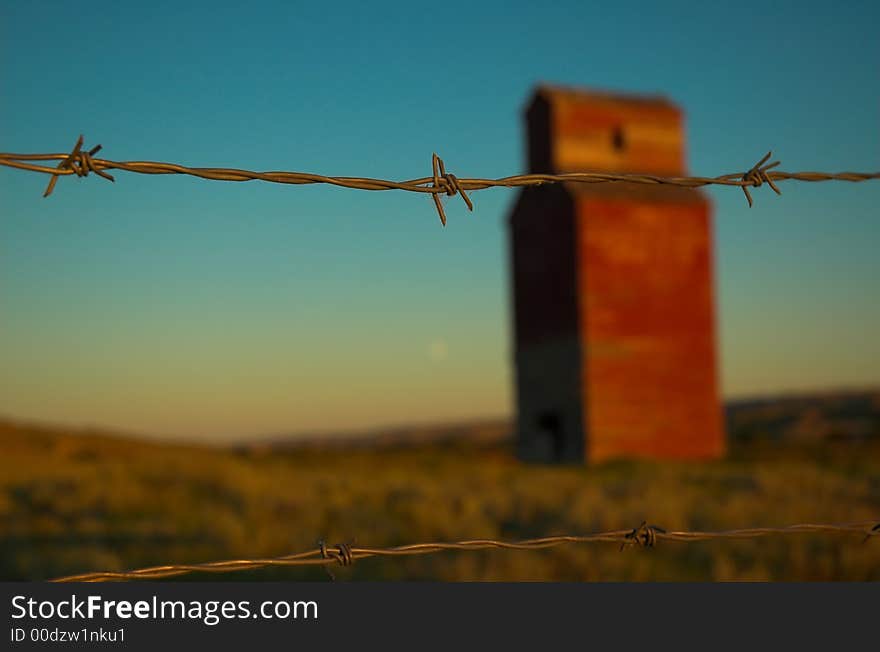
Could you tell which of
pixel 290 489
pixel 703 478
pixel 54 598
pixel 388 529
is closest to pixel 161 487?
pixel 290 489

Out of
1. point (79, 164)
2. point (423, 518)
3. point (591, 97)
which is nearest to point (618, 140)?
point (591, 97)

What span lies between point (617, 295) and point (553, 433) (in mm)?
4396

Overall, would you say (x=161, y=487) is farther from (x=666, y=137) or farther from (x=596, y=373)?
(x=666, y=137)

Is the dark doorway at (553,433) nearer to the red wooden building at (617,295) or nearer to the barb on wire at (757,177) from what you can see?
the red wooden building at (617,295)

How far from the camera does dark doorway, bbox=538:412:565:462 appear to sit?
21.6m

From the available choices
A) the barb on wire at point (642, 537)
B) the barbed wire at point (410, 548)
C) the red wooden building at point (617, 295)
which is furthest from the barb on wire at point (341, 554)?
the red wooden building at point (617, 295)

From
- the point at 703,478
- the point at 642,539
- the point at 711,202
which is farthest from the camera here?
the point at 711,202

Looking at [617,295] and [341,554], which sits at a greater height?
[617,295]

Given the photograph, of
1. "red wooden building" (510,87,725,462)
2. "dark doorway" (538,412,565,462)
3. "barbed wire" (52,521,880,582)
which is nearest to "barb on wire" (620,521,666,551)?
"barbed wire" (52,521,880,582)

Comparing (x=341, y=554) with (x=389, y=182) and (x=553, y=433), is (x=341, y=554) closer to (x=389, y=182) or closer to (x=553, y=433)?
(x=389, y=182)

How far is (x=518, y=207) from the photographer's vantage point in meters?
23.6

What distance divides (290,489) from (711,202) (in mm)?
15244

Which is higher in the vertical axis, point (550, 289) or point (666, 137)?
point (666, 137)

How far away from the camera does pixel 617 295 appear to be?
67.6ft
